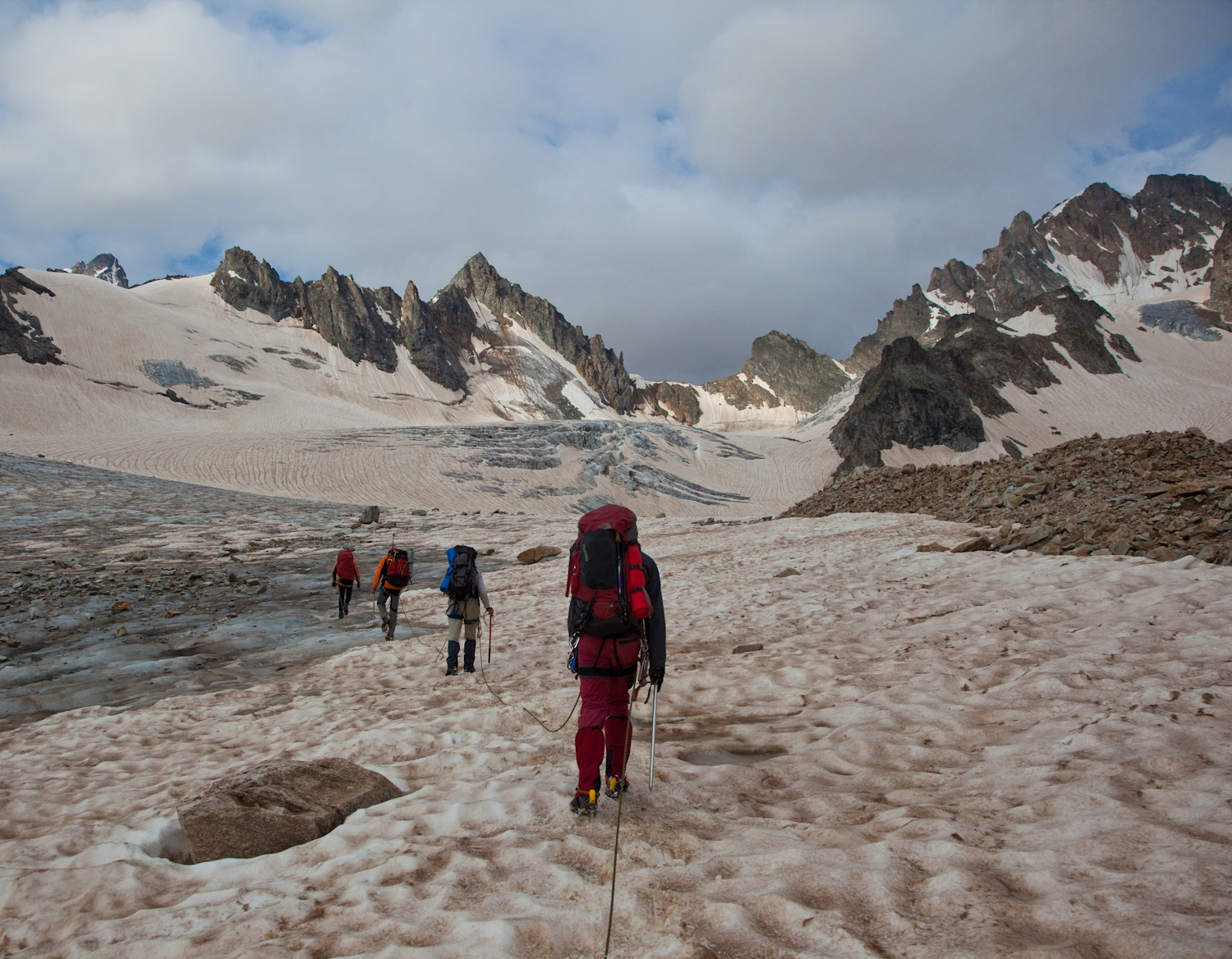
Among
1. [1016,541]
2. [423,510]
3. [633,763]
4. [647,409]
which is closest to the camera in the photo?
[633,763]

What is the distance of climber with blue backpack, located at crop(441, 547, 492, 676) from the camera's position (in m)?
8.39

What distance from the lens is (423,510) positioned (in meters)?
28.7

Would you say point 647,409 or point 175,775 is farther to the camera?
point 647,409

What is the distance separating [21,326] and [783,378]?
16397cm

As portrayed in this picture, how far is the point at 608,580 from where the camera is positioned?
13.4ft

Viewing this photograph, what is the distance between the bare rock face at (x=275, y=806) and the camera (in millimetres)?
3701

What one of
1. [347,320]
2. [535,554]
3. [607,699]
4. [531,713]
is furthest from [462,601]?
[347,320]

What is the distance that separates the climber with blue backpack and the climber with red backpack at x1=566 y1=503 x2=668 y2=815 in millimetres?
4494

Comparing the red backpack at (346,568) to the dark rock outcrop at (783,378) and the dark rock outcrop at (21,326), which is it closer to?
the dark rock outcrop at (21,326)

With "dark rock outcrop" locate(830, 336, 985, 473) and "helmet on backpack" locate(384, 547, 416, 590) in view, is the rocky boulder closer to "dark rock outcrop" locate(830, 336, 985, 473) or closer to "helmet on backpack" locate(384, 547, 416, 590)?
"helmet on backpack" locate(384, 547, 416, 590)

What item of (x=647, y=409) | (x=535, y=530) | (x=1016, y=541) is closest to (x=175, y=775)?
(x=1016, y=541)

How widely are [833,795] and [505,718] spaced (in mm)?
3328

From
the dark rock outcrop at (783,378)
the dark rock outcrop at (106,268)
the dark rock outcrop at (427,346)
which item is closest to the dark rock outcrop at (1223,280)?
the dark rock outcrop at (783,378)

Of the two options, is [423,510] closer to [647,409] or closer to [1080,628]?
[1080,628]
